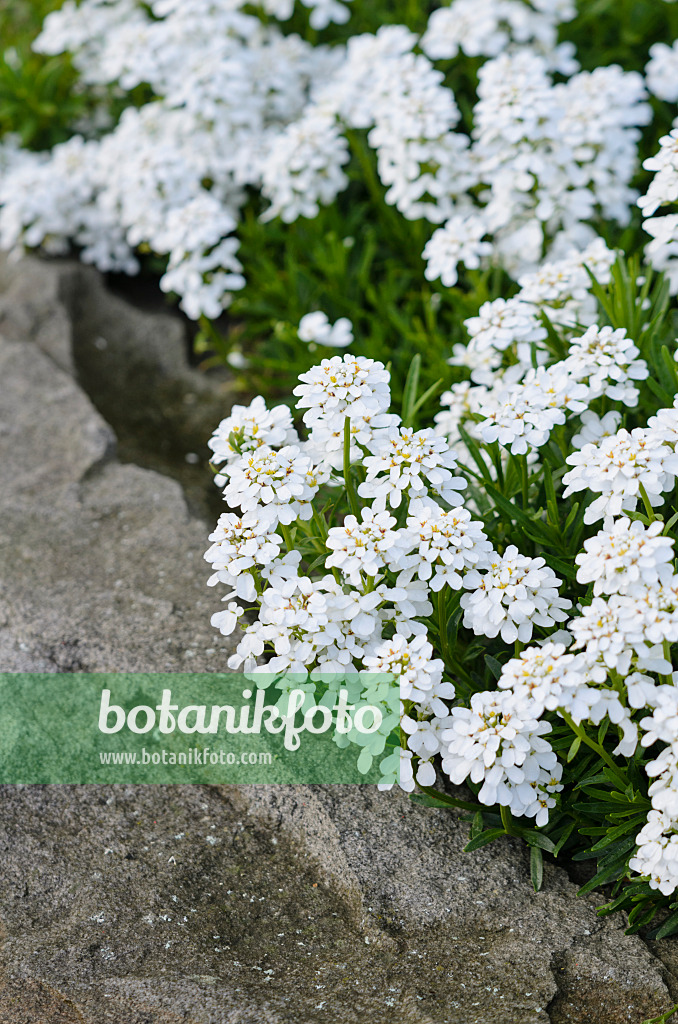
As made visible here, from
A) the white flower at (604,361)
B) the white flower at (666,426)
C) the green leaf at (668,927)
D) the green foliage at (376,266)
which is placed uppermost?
the green foliage at (376,266)

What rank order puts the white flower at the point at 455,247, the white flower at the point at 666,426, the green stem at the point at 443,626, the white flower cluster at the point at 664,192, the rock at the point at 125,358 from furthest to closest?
the rock at the point at 125,358
the white flower at the point at 455,247
the white flower cluster at the point at 664,192
the green stem at the point at 443,626
the white flower at the point at 666,426

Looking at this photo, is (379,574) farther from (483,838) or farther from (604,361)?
(604,361)

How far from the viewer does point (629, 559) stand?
5.91 feet

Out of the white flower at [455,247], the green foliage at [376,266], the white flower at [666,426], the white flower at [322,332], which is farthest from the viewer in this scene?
the green foliage at [376,266]

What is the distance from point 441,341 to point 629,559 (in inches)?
61.6

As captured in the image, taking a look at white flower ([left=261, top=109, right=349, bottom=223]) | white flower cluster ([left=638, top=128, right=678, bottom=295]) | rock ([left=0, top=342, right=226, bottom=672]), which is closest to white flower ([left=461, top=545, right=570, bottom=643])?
rock ([left=0, top=342, right=226, bottom=672])

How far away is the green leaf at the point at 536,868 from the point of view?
2.06 m

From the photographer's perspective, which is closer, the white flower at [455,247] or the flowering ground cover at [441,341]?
the flowering ground cover at [441,341]

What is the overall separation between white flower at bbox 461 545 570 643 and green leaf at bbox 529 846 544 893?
0.51 m

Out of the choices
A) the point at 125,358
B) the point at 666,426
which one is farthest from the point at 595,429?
the point at 125,358

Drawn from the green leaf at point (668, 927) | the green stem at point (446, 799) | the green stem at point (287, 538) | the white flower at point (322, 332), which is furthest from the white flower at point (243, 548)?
the white flower at point (322, 332)

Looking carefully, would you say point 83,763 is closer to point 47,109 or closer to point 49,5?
point 47,109

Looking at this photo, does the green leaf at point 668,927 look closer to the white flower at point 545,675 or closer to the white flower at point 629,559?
the white flower at point 545,675

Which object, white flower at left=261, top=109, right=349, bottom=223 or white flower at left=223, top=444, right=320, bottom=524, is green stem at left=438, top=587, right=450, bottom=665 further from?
white flower at left=261, top=109, right=349, bottom=223
